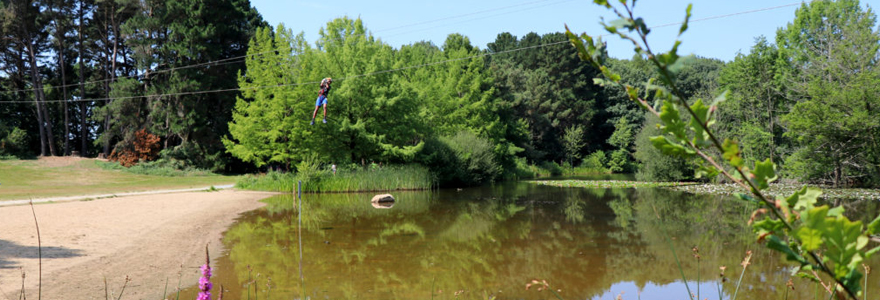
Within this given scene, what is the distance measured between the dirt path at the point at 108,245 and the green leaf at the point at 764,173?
5.37 meters

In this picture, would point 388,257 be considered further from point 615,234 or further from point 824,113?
point 824,113

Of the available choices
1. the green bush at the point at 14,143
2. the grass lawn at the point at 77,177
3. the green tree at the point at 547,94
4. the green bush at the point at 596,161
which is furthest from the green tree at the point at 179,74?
the green bush at the point at 596,161

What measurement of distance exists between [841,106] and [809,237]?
28.8 meters

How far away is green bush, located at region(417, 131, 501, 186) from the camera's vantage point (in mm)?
27634

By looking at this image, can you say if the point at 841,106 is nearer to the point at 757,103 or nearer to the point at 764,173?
the point at 757,103

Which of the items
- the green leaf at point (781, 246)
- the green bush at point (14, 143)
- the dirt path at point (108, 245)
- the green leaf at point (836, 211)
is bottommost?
the dirt path at point (108, 245)

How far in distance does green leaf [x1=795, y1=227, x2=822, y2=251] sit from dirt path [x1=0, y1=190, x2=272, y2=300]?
5.41 meters

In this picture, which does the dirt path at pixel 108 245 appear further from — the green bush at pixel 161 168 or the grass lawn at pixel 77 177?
the green bush at pixel 161 168

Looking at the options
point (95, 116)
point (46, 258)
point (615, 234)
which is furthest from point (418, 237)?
point (95, 116)

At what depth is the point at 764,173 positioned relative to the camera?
0.82 m

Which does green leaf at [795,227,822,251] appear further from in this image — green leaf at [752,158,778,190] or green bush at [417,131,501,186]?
green bush at [417,131,501,186]

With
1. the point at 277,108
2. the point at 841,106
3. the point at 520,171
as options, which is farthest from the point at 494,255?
the point at 520,171

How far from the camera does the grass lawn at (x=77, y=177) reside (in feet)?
77.5

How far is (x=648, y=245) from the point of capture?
10492mm
